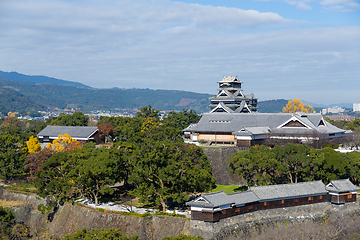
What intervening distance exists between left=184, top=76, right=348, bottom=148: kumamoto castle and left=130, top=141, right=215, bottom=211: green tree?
14279 millimetres

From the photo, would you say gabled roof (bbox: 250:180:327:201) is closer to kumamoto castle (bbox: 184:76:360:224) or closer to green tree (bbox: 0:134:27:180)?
kumamoto castle (bbox: 184:76:360:224)

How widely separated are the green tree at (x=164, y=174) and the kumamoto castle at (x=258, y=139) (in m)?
3.85

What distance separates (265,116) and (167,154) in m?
23.5

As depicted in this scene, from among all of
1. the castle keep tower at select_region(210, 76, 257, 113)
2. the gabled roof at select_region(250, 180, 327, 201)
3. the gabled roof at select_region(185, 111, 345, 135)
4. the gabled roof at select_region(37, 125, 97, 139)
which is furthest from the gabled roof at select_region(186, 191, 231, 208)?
the castle keep tower at select_region(210, 76, 257, 113)

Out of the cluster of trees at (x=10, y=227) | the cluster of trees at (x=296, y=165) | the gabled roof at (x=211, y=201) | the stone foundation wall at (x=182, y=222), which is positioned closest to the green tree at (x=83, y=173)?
the stone foundation wall at (x=182, y=222)

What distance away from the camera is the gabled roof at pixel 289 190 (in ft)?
108

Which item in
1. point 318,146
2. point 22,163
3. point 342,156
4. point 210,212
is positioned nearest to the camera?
point 210,212

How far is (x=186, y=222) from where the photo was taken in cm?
3083

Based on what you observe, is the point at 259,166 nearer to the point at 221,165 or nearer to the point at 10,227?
the point at 221,165

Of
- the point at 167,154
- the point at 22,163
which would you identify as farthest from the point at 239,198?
the point at 22,163

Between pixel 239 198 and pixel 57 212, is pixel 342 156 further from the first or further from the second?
pixel 57 212

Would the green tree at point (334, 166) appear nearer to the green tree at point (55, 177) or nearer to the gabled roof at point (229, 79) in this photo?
the green tree at point (55, 177)

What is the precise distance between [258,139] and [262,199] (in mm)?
16654

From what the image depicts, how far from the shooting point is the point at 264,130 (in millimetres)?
49219
